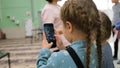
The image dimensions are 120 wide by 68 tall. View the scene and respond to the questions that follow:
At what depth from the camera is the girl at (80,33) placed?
3.81 ft

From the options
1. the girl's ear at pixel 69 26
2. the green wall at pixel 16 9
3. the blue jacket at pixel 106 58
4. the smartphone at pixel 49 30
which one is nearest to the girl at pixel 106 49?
the blue jacket at pixel 106 58

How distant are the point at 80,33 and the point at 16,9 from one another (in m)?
10.4

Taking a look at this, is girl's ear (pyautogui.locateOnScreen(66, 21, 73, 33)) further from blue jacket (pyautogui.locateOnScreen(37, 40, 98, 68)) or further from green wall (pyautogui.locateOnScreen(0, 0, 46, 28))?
green wall (pyautogui.locateOnScreen(0, 0, 46, 28))

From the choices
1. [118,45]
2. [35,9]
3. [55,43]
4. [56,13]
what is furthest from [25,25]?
[55,43]

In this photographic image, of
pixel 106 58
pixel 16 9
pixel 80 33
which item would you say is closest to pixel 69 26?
pixel 80 33

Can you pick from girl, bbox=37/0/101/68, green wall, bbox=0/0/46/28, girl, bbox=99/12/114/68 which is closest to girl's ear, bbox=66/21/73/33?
girl, bbox=37/0/101/68

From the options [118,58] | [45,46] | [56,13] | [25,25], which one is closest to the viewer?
[45,46]

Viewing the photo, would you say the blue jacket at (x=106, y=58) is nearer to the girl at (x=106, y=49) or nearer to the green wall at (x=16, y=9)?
the girl at (x=106, y=49)

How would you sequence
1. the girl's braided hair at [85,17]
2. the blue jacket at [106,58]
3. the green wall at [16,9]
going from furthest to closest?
the green wall at [16,9]
the blue jacket at [106,58]
the girl's braided hair at [85,17]

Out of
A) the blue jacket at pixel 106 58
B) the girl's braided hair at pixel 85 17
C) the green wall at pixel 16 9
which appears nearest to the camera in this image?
the girl's braided hair at pixel 85 17

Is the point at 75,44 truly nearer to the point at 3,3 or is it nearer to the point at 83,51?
the point at 83,51

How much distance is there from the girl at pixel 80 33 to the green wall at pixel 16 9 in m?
10.0

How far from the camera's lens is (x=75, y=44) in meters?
1.20

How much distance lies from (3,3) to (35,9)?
1357mm
